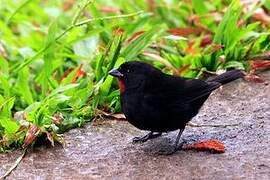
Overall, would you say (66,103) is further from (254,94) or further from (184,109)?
(254,94)

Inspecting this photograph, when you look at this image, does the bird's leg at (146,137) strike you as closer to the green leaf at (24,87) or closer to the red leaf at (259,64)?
the green leaf at (24,87)

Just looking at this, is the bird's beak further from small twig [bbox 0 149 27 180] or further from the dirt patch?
small twig [bbox 0 149 27 180]

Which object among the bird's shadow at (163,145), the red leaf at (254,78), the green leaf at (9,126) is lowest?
the red leaf at (254,78)

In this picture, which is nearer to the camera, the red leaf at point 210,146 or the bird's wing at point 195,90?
the red leaf at point 210,146

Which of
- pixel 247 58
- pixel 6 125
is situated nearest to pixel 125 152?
pixel 6 125

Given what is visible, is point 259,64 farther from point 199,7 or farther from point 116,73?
point 116,73

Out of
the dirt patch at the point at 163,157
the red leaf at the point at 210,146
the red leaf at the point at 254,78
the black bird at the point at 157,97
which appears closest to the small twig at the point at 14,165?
the dirt patch at the point at 163,157

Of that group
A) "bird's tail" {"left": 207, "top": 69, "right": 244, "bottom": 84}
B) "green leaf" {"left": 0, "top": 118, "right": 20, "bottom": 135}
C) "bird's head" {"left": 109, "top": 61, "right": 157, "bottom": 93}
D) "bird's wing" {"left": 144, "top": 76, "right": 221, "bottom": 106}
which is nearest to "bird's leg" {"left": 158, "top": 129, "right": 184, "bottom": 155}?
"bird's wing" {"left": 144, "top": 76, "right": 221, "bottom": 106}
